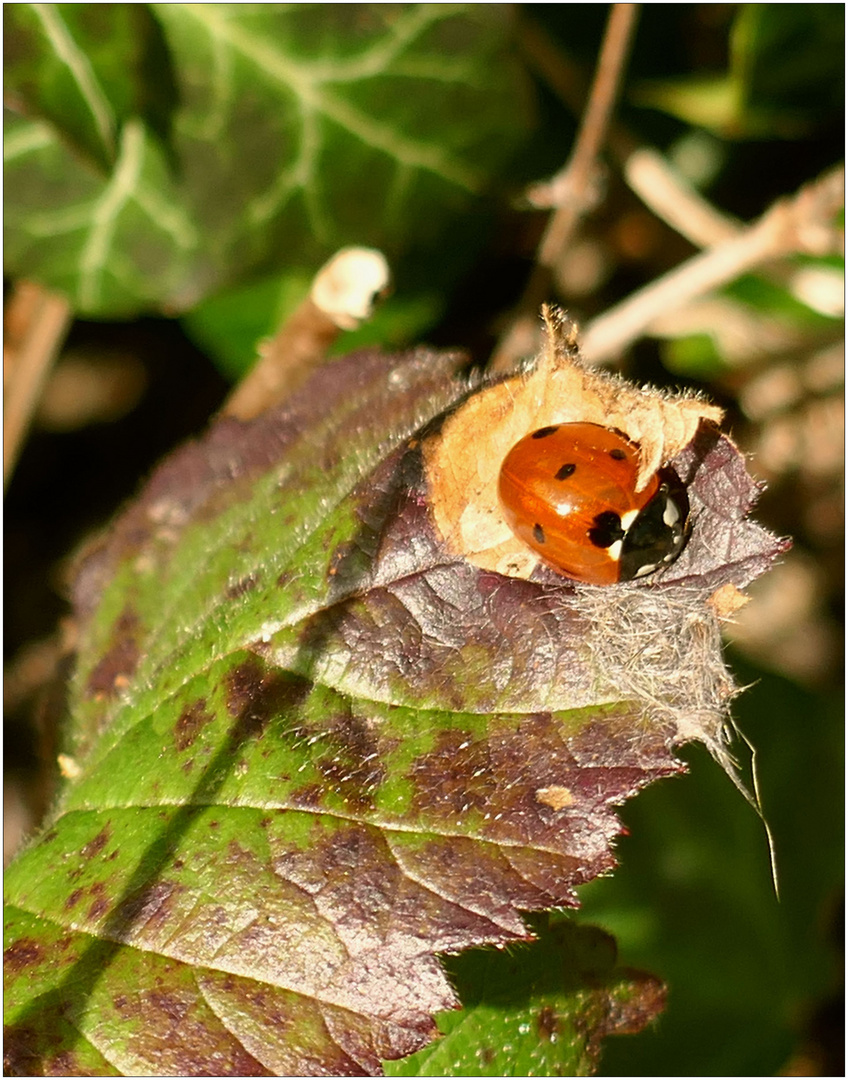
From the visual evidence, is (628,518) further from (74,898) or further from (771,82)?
(771,82)

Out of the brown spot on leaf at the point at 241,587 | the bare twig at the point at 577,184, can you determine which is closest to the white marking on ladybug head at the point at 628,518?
the brown spot on leaf at the point at 241,587

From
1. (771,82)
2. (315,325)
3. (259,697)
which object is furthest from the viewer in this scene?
(771,82)

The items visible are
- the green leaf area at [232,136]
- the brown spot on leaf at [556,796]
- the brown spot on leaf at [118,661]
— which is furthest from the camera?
the green leaf area at [232,136]

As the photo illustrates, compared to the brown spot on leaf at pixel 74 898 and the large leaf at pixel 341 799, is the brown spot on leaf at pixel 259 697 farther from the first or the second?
the brown spot on leaf at pixel 74 898

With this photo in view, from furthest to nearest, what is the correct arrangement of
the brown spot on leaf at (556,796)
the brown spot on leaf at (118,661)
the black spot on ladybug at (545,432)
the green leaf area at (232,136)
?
1. the green leaf area at (232,136)
2. the brown spot on leaf at (118,661)
3. the black spot on ladybug at (545,432)
4. the brown spot on leaf at (556,796)

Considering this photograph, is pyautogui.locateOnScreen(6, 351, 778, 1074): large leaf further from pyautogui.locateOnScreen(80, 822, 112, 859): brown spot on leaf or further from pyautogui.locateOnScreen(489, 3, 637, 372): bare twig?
pyautogui.locateOnScreen(489, 3, 637, 372): bare twig

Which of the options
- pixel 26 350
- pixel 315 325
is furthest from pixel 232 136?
pixel 26 350

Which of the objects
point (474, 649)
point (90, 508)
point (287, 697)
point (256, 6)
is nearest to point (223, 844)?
point (287, 697)

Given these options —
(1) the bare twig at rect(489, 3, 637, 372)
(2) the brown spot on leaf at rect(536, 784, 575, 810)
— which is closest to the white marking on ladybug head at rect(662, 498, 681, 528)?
(2) the brown spot on leaf at rect(536, 784, 575, 810)

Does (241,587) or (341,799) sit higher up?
(241,587)
